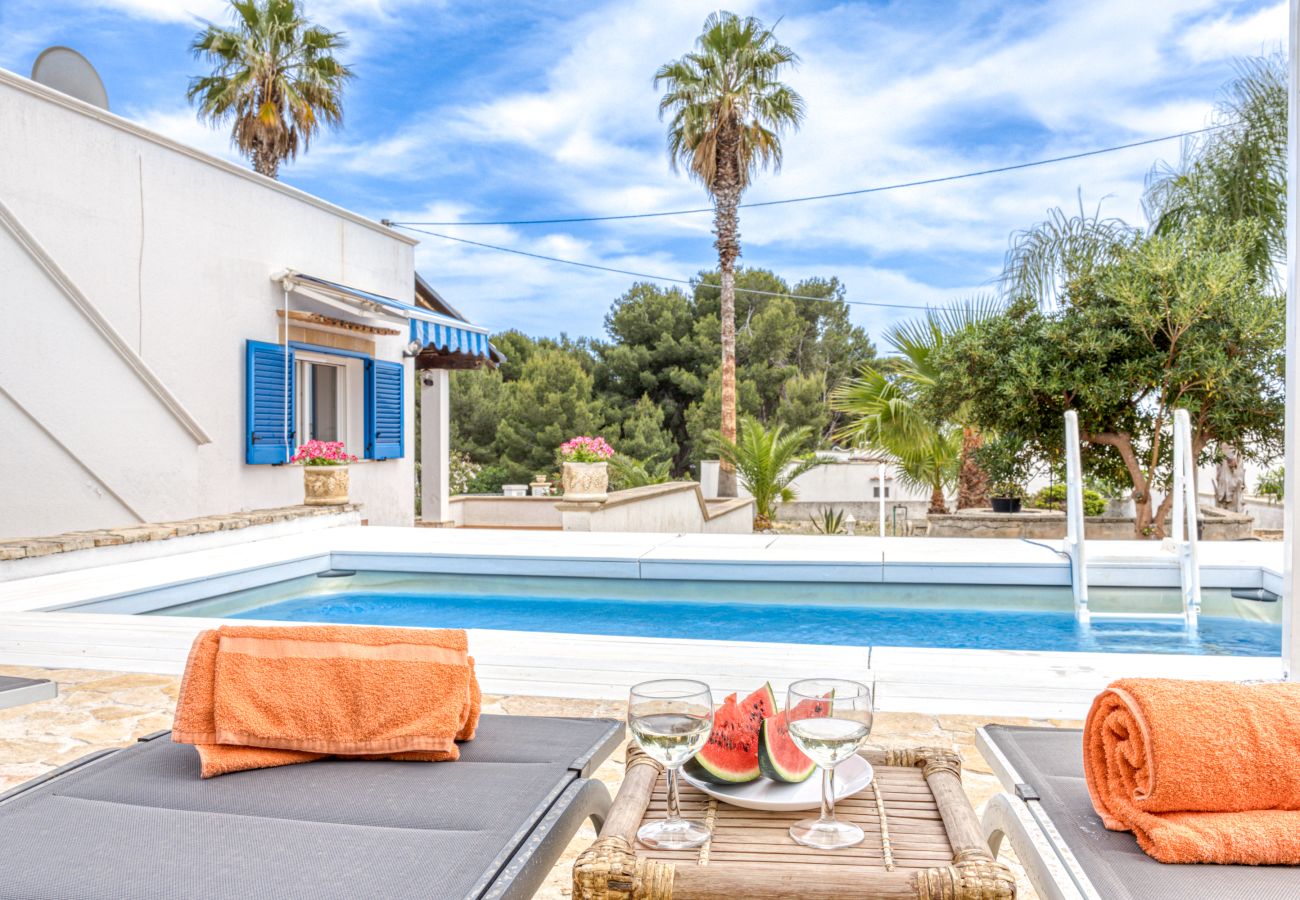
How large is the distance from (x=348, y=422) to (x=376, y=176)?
24.3m

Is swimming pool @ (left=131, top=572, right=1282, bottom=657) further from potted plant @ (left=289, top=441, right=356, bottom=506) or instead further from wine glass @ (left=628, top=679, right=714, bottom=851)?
wine glass @ (left=628, top=679, right=714, bottom=851)

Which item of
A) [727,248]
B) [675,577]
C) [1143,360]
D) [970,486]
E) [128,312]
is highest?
[727,248]

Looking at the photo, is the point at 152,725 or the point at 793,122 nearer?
the point at 152,725

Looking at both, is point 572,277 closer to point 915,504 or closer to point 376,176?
point 376,176

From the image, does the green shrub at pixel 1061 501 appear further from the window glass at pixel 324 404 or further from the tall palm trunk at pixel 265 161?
the tall palm trunk at pixel 265 161

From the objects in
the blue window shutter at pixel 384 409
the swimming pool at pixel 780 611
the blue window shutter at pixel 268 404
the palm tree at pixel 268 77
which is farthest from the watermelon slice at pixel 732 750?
the palm tree at pixel 268 77

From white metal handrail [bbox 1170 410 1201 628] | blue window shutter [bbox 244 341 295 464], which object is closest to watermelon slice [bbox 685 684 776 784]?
white metal handrail [bbox 1170 410 1201 628]

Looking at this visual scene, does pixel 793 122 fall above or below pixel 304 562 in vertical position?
above

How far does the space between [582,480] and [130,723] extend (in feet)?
21.9

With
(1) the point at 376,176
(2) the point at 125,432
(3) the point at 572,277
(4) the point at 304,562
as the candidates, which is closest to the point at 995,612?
(4) the point at 304,562

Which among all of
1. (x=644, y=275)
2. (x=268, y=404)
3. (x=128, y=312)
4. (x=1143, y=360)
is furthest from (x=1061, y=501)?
(x=644, y=275)

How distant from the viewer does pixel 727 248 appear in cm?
1931

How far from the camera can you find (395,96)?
31.1 metres

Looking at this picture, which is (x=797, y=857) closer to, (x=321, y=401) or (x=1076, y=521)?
(x=1076, y=521)
